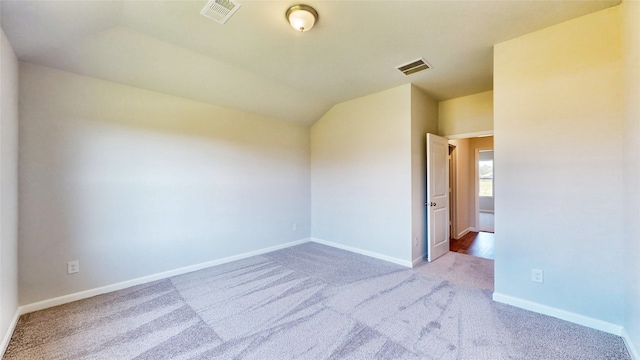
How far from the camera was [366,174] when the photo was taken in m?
4.11

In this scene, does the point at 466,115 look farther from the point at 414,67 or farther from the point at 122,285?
the point at 122,285

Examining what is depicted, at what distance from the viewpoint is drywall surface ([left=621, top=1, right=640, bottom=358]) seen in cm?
168

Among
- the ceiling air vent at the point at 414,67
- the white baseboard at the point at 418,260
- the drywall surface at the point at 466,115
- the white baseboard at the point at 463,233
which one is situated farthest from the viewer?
the white baseboard at the point at 463,233

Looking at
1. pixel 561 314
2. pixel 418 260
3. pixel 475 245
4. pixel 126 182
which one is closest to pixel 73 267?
pixel 126 182

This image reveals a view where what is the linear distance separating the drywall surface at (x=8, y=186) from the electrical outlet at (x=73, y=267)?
349 millimetres

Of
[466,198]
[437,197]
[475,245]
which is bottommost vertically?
[475,245]

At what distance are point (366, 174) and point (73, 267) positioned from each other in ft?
12.6

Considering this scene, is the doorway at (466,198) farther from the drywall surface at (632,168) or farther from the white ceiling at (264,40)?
the drywall surface at (632,168)

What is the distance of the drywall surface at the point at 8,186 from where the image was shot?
1.86m

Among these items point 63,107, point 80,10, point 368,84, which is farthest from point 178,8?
point 368,84

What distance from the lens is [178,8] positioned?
2.02 metres

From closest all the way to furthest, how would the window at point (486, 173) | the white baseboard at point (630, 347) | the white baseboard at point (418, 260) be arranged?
the white baseboard at point (630, 347) < the white baseboard at point (418, 260) < the window at point (486, 173)

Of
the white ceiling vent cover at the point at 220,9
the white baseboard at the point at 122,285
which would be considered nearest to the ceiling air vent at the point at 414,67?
the white ceiling vent cover at the point at 220,9

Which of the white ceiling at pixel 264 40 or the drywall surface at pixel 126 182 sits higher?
the white ceiling at pixel 264 40
